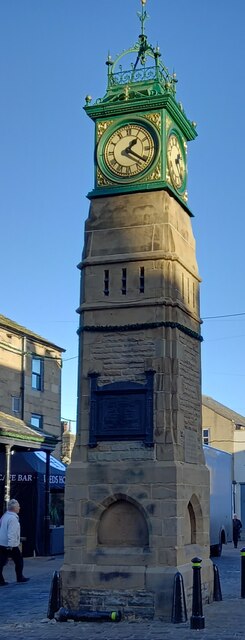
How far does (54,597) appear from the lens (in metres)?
12.0

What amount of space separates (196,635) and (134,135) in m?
7.82

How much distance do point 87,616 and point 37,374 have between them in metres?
21.4

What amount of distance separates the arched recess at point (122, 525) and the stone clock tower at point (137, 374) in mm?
16

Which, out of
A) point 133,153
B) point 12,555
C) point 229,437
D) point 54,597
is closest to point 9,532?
point 12,555

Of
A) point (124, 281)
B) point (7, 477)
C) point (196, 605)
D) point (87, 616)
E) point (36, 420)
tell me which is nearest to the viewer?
point (196, 605)

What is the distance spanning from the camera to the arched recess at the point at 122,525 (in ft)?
40.0

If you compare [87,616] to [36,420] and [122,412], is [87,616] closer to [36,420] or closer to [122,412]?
[122,412]

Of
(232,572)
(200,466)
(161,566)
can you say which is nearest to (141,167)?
(200,466)

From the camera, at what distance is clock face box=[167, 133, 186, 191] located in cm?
1358

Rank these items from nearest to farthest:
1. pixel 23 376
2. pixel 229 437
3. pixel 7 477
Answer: pixel 7 477 < pixel 23 376 < pixel 229 437

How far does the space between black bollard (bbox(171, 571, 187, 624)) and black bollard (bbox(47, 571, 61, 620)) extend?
5.88 feet

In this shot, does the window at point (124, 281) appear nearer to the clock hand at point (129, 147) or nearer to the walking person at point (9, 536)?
the clock hand at point (129, 147)

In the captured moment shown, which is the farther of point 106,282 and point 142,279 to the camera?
point 106,282

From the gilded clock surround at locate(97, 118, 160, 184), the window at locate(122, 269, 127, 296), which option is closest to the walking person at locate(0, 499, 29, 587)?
the window at locate(122, 269, 127, 296)
